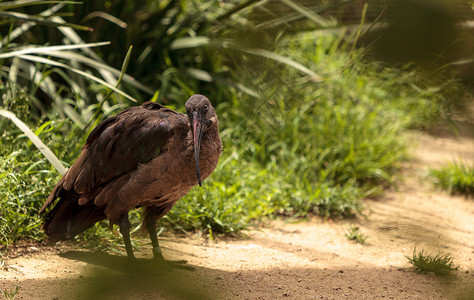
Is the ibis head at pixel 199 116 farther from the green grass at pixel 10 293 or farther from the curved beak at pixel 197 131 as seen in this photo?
the green grass at pixel 10 293

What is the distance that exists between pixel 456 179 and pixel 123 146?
2.90 m

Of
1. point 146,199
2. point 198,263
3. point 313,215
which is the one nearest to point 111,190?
point 146,199

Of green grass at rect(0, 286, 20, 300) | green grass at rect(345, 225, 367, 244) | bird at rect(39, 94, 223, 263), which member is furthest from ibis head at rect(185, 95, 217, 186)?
green grass at rect(345, 225, 367, 244)

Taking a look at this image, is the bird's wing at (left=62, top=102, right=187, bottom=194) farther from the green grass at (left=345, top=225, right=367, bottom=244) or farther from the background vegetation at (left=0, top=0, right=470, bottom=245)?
the green grass at (left=345, top=225, right=367, bottom=244)

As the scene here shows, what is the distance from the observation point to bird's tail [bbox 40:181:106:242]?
9.17ft

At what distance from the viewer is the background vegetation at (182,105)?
3.26 meters

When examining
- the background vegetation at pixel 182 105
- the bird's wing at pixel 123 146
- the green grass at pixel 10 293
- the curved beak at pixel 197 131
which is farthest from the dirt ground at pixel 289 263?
the curved beak at pixel 197 131

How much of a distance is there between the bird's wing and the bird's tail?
97mm

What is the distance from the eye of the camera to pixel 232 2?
12.8 feet

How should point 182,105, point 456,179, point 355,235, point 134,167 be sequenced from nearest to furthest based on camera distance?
1. point 134,167
2. point 355,235
3. point 456,179
4. point 182,105

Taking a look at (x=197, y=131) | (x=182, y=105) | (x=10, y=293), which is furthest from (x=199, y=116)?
(x=182, y=105)

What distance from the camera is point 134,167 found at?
2637mm

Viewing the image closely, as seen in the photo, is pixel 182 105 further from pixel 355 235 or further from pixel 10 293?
pixel 10 293

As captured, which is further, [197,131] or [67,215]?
[67,215]
